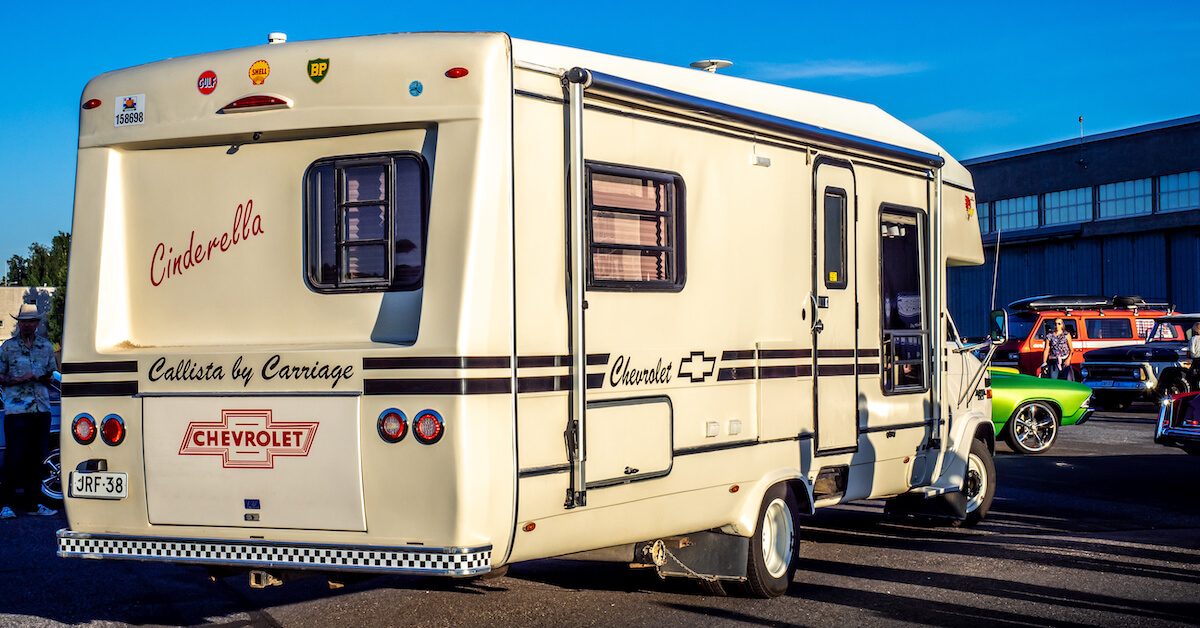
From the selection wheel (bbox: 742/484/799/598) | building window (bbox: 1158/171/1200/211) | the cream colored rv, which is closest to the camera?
the cream colored rv

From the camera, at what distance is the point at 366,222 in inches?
228

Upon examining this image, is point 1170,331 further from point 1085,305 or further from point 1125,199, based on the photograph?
point 1125,199

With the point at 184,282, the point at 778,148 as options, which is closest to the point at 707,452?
the point at 778,148

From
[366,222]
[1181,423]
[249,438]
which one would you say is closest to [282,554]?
[249,438]

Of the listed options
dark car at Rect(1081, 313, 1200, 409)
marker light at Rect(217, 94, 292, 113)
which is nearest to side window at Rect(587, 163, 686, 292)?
marker light at Rect(217, 94, 292, 113)

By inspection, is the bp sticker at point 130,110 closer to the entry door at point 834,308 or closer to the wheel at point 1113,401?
the entry door at point 834,308

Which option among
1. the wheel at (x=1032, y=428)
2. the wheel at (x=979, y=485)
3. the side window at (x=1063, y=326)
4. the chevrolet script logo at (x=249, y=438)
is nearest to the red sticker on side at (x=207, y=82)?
the chevrolet script logo at (x=249, y=438)

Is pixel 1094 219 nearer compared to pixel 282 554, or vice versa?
pixel 282 554

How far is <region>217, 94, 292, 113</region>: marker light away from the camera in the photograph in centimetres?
581

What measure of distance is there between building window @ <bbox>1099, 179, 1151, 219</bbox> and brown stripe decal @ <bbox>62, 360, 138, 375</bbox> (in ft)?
111

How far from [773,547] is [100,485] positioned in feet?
12.5

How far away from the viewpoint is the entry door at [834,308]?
25.0ft

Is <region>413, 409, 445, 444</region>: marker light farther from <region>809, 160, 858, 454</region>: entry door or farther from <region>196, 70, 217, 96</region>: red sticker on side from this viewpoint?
<region>809, 160, 858, 454</region>: entry door

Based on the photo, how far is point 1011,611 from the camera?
22.7ft
